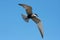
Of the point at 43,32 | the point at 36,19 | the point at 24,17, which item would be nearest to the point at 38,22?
the point at 36,19

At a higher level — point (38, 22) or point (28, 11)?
point (28, 11)

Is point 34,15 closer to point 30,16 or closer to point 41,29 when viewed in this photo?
point 30,16

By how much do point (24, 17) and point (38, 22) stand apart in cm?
70

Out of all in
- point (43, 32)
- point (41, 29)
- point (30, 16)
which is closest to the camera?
point (43, 32)

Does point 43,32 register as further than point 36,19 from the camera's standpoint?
No

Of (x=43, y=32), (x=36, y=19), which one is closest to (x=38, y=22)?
(x=36, y=19)

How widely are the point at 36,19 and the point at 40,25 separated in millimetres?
442

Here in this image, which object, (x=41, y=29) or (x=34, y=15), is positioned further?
(x=34, y=15)

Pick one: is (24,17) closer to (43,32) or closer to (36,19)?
(36,19)

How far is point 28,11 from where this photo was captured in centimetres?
639

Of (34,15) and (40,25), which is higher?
(34,15)

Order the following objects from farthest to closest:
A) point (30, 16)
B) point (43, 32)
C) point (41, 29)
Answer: point (30, 16), point (41, 29), point (43, 32)

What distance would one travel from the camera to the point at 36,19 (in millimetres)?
6562

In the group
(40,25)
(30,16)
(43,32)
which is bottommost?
(43,32)
